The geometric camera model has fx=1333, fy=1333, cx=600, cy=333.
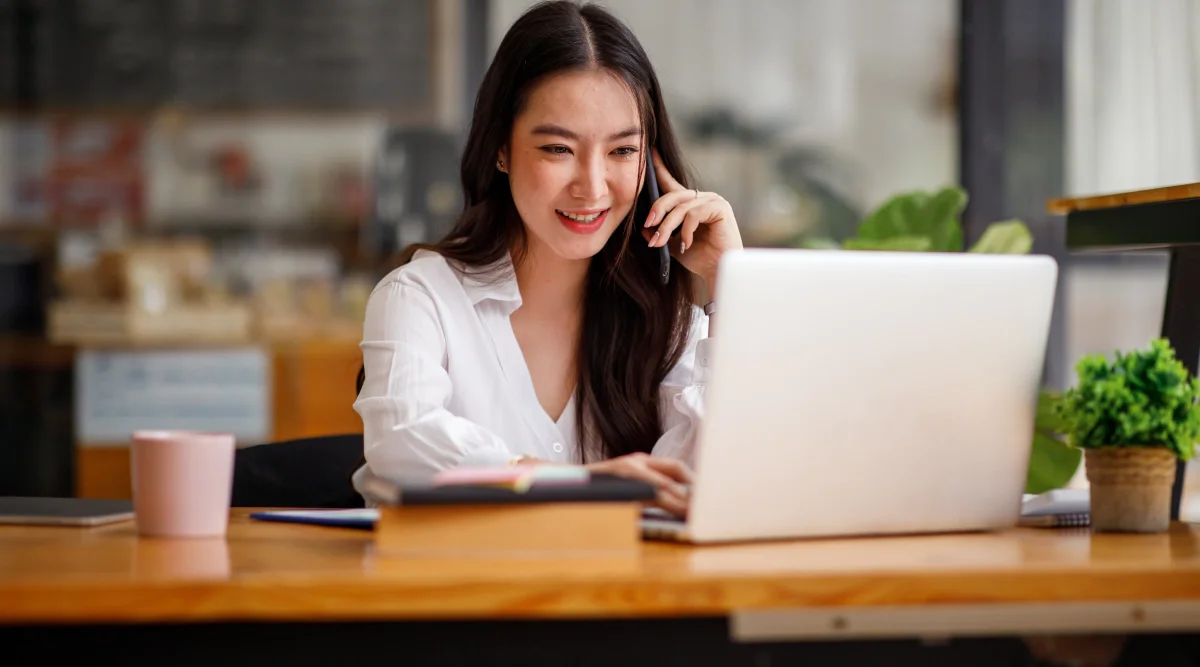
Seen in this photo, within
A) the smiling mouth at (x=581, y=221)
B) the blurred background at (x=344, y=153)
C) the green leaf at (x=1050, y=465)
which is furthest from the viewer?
the blurred background at (x=344, y=153)

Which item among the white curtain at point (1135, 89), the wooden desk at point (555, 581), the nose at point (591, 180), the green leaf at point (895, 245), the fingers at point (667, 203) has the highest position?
the white curtain at point (1135, 89)

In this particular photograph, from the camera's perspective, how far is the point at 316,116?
4430 mm

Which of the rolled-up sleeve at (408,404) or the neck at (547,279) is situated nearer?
the rolled-up sleeve at (408,404)

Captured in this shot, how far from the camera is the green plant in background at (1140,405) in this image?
1153 mm

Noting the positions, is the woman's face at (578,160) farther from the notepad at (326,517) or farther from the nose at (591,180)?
the notepad at (326,517)

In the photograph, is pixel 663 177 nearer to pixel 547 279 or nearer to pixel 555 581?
pixel 547 279

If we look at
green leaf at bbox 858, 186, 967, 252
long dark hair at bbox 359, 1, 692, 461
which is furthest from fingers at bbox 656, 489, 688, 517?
green leaf at bbox 858, 186, 967, 252

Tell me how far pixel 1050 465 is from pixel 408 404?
3.73 ft

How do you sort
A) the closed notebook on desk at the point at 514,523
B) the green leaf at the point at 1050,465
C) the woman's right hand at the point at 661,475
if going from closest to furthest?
the closed notebook on desk at the point at 514,523 → the woman's right hand at the point at 661,475 → the green leaf at the point at 1050,465

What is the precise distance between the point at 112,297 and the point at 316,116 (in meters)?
0.91

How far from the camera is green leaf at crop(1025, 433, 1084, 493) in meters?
2.02

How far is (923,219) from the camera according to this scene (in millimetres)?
2334

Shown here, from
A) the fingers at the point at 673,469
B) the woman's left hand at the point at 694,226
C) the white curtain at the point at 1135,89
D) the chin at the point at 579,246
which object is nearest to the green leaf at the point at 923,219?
the woman's left hand at the point at 694,226

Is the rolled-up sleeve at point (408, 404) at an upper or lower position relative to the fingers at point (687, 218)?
lower
